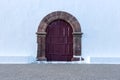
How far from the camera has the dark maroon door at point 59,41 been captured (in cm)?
1148

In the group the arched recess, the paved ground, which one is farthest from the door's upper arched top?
the paved ground

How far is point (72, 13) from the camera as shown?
11.4m

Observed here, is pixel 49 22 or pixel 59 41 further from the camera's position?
pixel 59 41

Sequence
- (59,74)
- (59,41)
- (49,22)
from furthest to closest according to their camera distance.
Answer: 1. (59,41)
2. (49,22)
3. (59,74)

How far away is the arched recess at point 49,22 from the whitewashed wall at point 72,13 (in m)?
0.18

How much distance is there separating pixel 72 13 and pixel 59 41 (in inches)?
54.1

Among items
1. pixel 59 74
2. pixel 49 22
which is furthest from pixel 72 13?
pixel 59 74

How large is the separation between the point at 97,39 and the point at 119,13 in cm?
154

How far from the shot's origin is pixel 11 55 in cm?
1118

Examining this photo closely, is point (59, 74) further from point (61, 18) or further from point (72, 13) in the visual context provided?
point (72, 13)

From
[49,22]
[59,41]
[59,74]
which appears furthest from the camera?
[59,41]

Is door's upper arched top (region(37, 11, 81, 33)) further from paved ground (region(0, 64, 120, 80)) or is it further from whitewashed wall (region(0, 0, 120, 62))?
paved ground (region(0, 64, 120, 80))

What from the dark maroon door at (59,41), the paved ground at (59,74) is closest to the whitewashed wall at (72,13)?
the dark maroon door at (59,41)

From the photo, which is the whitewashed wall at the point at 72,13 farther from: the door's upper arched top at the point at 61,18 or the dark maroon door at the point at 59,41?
the dark maroon door at the point at 59,41
